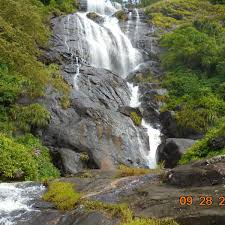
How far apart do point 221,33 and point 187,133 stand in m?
15.7

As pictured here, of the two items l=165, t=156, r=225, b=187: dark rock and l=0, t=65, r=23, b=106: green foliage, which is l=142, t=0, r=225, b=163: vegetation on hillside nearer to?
l=0, t=65, r=23, b=106: green foliage

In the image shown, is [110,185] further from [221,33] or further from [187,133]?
[221,33]

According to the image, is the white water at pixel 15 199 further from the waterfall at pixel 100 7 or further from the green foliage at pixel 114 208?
the waterfall at pixel 100 7

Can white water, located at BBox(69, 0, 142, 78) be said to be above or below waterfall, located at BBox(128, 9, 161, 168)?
above

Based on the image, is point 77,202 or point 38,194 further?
point 38,194

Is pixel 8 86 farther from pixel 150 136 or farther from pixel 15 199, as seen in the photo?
pixel 15 199

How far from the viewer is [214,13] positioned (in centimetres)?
4369

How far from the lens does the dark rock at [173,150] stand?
18.9 m

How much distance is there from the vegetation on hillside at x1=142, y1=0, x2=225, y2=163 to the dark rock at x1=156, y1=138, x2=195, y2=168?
2.42m

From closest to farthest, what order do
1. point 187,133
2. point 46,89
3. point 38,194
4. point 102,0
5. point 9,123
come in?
point 38,194 → point 9,123 → point 46,89 → point 187,133 → point 102,0

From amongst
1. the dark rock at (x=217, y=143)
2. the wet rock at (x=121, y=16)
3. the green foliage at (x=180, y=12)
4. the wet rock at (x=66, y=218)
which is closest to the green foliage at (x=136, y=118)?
the dark rock at (x=217, y=143)

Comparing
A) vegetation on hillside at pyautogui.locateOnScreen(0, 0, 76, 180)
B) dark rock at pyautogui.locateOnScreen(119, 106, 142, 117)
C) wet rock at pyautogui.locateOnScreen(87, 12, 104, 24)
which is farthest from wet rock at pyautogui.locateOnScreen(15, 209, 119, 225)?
wet rock at pyautogui.locateOnScreen(87, 12, 104, 24)

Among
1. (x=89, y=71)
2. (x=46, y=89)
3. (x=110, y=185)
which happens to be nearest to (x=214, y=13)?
(x=89, y=71)
